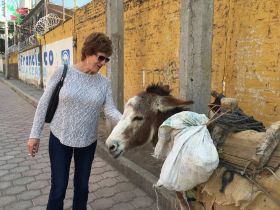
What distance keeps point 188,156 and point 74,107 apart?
1.30 metres

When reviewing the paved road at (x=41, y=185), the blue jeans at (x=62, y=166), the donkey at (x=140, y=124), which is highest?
the donkey at (x=140, y=124)

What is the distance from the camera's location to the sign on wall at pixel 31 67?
734 inches

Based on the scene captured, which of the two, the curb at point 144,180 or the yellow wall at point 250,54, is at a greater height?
the yellow wall at point 250,54

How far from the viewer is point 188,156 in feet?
6.63

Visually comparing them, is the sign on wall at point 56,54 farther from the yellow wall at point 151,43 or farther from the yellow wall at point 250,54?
the yellow wall at point 250,54

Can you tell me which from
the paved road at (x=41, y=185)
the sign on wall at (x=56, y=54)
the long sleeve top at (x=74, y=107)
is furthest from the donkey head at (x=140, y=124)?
the sign on wall at (x=56, y=54)

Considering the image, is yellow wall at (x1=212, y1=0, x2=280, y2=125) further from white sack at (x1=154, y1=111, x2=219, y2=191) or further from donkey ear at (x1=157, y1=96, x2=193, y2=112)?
white sack at (x1=154, y1=111, x2=219, y2=191)

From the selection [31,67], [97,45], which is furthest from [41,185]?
[31,67]

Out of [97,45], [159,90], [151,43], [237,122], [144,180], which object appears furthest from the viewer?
[151,43]

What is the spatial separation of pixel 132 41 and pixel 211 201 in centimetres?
564

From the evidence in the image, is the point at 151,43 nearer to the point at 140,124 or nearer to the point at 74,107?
the point at 74,107

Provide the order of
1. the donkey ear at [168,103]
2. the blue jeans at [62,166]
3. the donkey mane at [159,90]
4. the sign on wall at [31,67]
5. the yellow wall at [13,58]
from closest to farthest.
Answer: the donkey ear at [168,103] < the donkey mane at [159,90] < the blue jeans at [62,166] < the sign on wall at [31,67] < the yellow wall at [13,58]

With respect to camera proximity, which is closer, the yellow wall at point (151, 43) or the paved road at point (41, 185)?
the paved road at point (41, 185)

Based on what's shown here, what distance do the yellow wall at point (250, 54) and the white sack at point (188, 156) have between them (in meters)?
2.09
